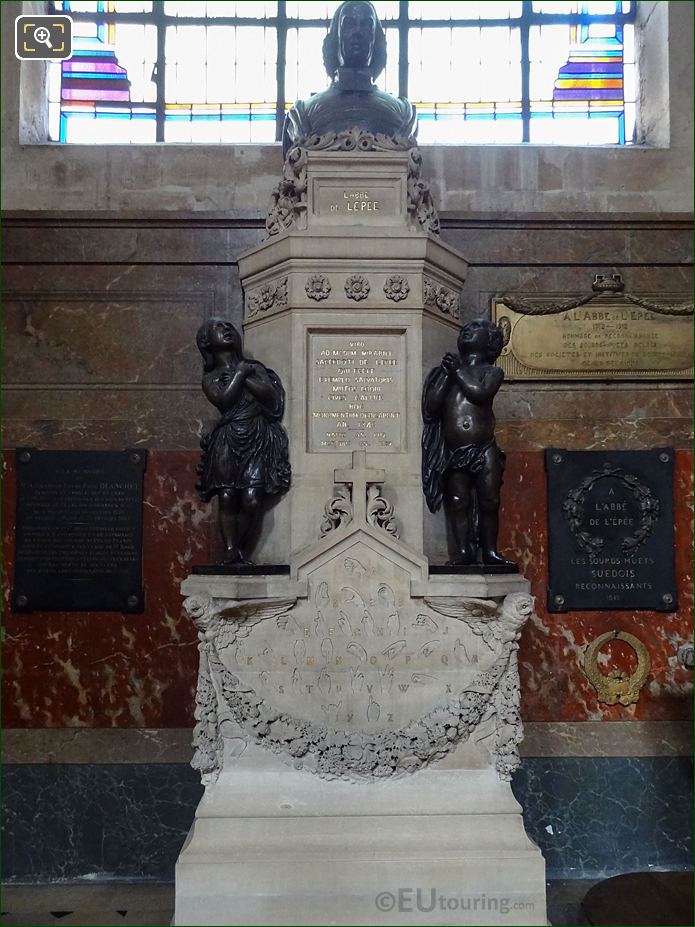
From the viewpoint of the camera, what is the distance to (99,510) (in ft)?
17.2

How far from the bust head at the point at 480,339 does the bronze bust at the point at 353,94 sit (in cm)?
124

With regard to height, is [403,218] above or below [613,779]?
above

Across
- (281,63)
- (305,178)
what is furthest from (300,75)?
(305,178)

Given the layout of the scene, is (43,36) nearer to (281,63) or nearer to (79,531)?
(281,63)

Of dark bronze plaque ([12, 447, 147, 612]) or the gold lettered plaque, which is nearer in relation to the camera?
dark bronze plaque ([12, 447, 147, 612])

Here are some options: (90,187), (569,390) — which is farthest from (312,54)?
(569,390)

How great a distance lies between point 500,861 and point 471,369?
6.66 feet

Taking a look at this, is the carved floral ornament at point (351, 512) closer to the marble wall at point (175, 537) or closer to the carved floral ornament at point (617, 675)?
the marble wall at point (175, 537)

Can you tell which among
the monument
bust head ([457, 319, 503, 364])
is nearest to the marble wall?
the monument

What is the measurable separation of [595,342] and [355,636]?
2573mm

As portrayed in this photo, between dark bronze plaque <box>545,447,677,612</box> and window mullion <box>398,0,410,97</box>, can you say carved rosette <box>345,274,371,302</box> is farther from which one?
window mullion <box>398,0,410,97</box>

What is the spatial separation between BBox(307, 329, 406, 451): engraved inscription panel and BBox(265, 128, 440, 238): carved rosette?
1.89 feet

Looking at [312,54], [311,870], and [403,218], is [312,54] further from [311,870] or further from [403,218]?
[311,870]

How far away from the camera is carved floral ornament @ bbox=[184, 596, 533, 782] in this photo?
3.79m
